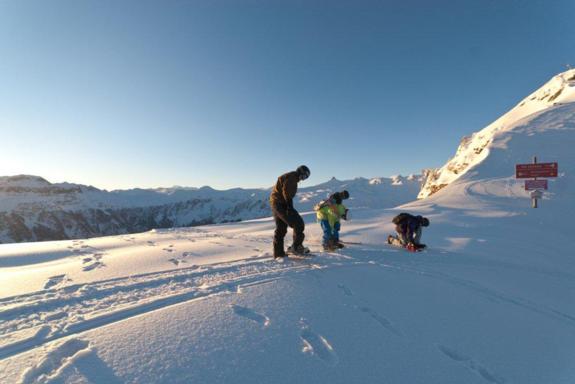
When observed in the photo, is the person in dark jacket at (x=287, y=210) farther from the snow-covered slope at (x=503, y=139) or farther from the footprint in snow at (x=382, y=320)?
the snow-covered slope at (x=503, y=139)

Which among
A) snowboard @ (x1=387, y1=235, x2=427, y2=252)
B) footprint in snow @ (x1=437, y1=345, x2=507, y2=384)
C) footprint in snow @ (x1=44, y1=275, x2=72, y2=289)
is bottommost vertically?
footprint in snow @ (x1=437, y1=345, x2=507, y2=384)

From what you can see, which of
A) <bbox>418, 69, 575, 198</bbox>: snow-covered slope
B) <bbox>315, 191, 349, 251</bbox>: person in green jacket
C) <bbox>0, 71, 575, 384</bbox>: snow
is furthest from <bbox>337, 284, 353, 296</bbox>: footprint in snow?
<bbox>418, 69, 575, 198</bbox>: snow-covered slope

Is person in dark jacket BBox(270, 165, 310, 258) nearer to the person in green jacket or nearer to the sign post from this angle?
the person in green jacket

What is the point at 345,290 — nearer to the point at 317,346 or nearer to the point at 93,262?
the point at 317,346

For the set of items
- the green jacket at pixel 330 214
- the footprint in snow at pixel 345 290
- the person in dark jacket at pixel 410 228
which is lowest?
the footprint in snow at pixel 345 290

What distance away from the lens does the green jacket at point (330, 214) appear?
7.09 m

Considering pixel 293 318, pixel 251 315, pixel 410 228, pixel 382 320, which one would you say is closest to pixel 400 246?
pixel 410 228

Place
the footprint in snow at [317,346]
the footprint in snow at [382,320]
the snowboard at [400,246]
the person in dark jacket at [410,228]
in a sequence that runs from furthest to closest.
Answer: the person in dark jacket at [410,228] < the snowboard at [400,246] < the footprint in snow at [382,320] < the footprint in snow at [317,346]

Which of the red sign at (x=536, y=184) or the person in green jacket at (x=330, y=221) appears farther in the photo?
the red sign at (x=536, y=184)

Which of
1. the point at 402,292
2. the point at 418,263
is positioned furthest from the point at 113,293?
the point at 418,263

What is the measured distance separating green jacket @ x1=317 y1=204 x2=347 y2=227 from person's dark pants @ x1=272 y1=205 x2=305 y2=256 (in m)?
1.09

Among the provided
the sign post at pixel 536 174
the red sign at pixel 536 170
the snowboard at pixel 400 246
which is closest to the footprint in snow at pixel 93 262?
the snowboard at pixel 400 246

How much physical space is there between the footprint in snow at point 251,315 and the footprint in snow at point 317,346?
0.41 m

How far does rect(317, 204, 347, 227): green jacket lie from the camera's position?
23.3ft
